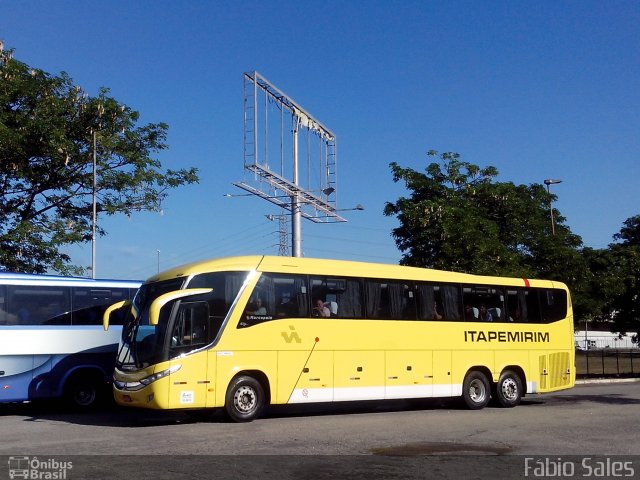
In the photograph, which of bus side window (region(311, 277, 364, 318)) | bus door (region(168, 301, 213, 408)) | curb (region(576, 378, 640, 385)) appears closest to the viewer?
bus door (region(168, 301, 213, 408))

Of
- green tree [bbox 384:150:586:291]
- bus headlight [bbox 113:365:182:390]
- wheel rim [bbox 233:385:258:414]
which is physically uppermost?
green tree [bbox 384:150:586:291]

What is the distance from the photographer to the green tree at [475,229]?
27.4m

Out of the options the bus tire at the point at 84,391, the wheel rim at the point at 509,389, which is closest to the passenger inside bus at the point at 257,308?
the bus tire at the point at 84,391

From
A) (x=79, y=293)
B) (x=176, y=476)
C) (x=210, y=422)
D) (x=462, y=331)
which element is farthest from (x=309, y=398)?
(x=176, y=476)

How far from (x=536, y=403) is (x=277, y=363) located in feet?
30.1

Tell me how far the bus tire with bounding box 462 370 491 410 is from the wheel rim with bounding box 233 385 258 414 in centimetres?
627

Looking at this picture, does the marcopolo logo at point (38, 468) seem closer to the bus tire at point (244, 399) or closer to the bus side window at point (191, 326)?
the bus side window at point (191, 326)

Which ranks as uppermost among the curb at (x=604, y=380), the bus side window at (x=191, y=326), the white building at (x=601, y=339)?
the bus side window at (x=191, y=326)

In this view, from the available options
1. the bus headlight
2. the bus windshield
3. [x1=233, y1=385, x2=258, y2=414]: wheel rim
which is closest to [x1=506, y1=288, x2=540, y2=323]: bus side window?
[x1=233, y1=385, x2=258, y2=414]: wheel rim

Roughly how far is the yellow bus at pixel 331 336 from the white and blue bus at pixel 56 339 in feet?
8.47

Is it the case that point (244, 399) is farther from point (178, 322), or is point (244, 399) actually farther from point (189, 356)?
point (178, 322)

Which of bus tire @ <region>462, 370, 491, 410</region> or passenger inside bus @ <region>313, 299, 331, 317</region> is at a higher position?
passenger inside bus @ <region>313, 299, 331, 317</region>

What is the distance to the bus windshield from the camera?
14.9m

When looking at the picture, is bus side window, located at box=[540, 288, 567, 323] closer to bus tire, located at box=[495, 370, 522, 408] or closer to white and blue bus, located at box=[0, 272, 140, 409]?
bus tire, located at box=[495, 370, 522, 408]
